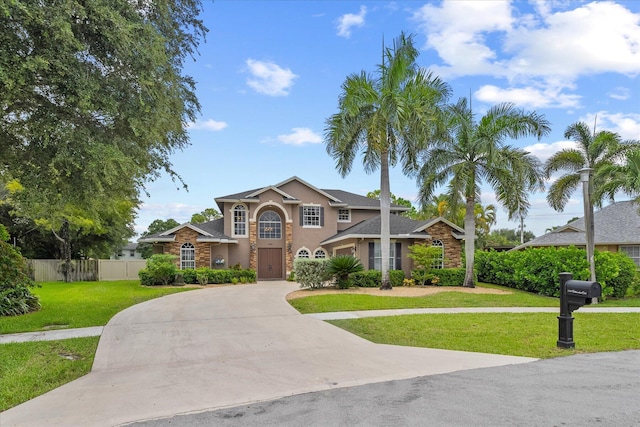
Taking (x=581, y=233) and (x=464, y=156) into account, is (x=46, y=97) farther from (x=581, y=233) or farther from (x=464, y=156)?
(x=581, y=233)

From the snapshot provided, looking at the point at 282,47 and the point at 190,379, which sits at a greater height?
the point at 282,47

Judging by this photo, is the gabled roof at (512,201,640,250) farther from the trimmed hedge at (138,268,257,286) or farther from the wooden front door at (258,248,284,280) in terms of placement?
the trimmed hedge at (138,268,257,286)

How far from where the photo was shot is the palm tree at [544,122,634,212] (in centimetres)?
1839

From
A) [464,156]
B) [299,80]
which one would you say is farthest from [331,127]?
[464,156]

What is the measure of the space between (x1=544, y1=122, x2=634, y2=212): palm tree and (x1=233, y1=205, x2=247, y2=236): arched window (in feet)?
57.0

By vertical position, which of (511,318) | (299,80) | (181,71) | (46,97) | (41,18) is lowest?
(511,318)

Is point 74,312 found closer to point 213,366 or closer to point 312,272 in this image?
point 213,366

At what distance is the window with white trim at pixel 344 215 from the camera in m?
29.9

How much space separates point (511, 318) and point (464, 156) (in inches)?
404

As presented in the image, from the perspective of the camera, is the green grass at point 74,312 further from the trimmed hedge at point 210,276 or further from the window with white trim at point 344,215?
the window with white trim at point 344,215

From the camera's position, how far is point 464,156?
1989 centimetres

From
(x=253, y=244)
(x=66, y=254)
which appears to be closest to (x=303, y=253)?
(x=253, y=244)

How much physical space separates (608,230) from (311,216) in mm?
17850

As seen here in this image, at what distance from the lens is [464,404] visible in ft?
15.6
